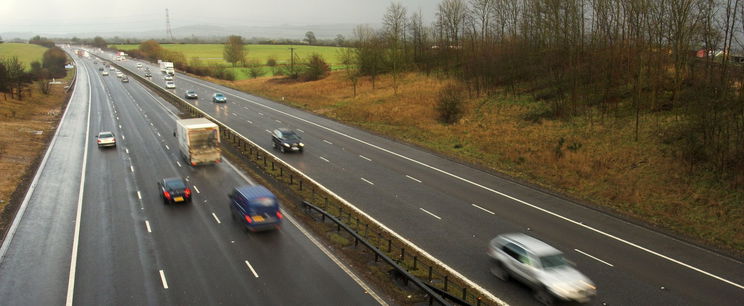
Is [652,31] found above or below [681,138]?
above

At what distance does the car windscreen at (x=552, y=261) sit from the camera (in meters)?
17.0

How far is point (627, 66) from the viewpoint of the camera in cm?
4566

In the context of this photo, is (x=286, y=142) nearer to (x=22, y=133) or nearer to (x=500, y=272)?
(x=500, y=272)

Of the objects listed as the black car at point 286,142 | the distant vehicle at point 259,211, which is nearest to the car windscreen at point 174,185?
the distant vehicle at point 259,211

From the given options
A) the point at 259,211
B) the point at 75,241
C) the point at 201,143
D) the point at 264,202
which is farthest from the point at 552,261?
the point at 201,143

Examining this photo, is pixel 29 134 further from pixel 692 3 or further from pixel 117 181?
pixel 692 3

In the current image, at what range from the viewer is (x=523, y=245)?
1794 cm

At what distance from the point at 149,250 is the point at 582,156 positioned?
91.7 feet

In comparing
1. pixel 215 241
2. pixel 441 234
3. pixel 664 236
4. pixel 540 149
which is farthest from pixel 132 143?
pixel 664 236

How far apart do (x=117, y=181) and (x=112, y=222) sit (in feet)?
27.1

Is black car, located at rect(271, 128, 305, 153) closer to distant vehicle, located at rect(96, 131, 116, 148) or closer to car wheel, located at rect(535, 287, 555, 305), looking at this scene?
distant vehicle, located at rect(96, 131, 116, 148)

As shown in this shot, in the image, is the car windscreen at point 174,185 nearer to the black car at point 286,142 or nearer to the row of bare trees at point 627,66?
the black car at point 286,142

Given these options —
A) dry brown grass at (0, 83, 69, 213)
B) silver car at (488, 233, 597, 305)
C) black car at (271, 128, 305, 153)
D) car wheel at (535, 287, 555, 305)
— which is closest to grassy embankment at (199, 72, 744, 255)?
silver car at (488, 233, 597, 305)

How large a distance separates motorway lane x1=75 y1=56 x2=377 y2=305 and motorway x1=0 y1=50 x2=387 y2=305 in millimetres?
41
